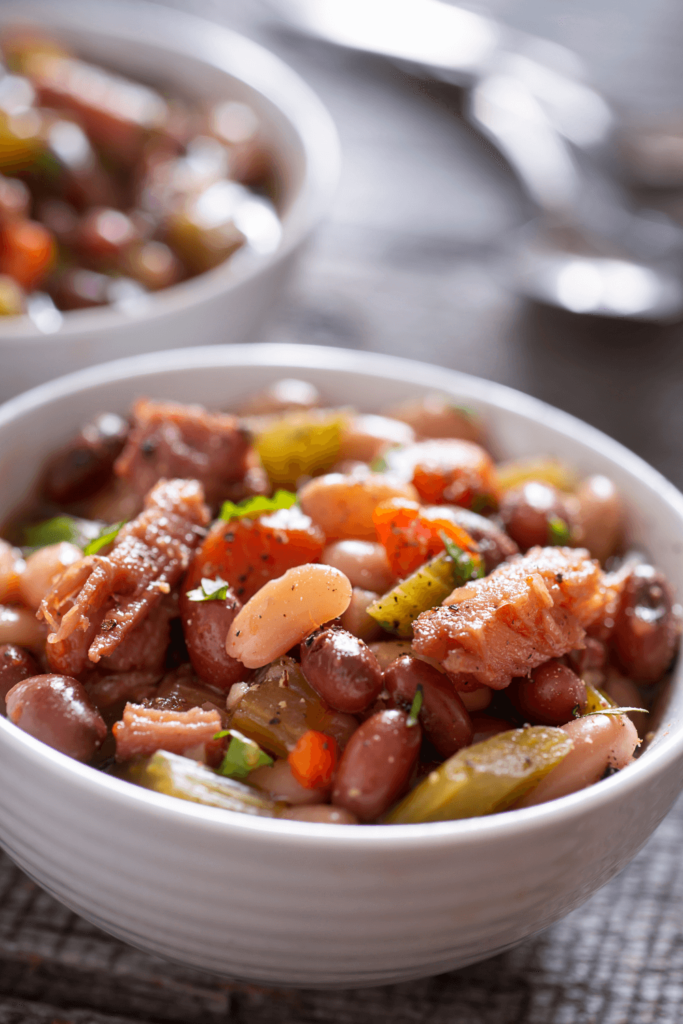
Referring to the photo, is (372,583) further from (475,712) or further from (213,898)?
(213,898)

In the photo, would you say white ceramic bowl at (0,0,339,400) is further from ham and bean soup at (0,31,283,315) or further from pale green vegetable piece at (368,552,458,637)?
pale green vegetable piece at (368,552,458,637)

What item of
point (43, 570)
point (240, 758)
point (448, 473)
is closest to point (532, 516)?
point (448, 473)

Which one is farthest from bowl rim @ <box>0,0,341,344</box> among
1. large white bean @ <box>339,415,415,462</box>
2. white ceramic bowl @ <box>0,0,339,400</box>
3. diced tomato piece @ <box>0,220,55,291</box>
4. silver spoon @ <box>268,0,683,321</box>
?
large white bean @ <box>339,415,415,462</box>

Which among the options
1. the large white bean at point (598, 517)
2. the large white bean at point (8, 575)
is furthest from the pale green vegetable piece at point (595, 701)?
the large white bean at point (8, 575)

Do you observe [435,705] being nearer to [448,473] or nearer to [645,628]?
[645,628]

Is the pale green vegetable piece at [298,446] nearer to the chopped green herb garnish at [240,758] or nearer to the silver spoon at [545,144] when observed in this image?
the chopped green herb garnish at [240,758]

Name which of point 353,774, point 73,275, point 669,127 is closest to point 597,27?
point 669,127
